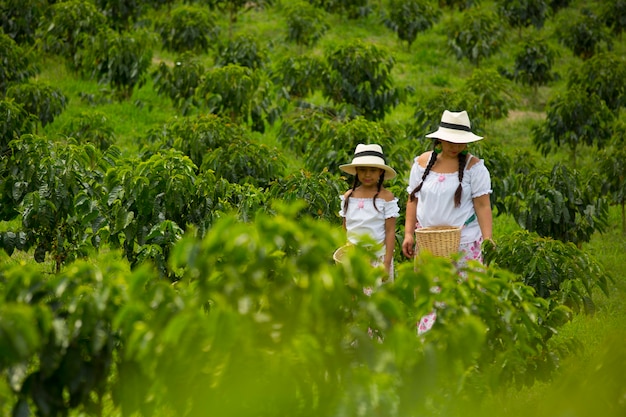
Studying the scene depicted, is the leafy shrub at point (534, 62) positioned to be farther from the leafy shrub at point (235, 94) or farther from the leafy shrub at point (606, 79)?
the leafy shrub at point (235, 94)

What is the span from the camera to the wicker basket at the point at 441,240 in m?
5.65

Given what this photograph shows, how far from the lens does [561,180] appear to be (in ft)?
28.0

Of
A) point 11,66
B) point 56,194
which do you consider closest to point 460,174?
point 56,194

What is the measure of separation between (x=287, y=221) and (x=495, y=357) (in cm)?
165

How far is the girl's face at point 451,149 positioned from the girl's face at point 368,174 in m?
0.49

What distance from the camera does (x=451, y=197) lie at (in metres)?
5.79

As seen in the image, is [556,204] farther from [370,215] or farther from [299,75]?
[299,75]

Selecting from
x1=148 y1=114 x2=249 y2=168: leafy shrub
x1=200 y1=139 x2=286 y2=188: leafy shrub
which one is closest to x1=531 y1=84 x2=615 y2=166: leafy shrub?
x1=148 y1=114 x2=249 y2=168: leafy shrub

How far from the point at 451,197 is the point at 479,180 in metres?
0.21

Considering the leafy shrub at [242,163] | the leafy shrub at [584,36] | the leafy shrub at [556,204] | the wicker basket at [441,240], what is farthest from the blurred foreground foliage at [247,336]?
the leafy shrub at [584,36]

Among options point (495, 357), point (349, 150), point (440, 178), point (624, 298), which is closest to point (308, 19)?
point (349, 150)

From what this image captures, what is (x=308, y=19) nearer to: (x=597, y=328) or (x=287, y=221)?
(x=597, y=328)

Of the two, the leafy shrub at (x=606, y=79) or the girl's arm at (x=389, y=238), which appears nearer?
the girl's arm at (x=389, y=238)

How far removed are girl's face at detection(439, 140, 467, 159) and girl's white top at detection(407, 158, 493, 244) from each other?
146mm
